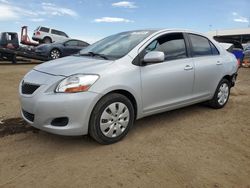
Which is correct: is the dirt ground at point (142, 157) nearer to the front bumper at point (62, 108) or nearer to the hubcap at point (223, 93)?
the front bumper at point (62, 108)

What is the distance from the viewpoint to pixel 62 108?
367 cm

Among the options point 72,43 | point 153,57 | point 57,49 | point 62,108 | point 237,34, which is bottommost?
point 62,108

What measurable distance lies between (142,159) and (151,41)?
188 cm

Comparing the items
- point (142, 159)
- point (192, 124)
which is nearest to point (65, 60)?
point (142, 159)

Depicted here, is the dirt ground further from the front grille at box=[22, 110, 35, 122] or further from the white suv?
the white suv

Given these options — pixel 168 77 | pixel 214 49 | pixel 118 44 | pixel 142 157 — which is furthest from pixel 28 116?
pixel 214 49

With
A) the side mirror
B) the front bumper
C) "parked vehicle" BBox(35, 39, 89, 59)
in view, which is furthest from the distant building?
the front bumper

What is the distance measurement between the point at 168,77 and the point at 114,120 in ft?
3.93

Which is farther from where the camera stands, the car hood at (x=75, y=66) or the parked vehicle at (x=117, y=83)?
the car hood at (x=75, y=66)

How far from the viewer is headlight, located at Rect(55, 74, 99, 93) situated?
3721 millimetres

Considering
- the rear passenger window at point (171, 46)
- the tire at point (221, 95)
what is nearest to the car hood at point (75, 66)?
→ the rear passenger window at point (171, 46)

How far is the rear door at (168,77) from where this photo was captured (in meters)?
4.43

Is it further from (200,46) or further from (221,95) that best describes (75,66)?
(221,95)

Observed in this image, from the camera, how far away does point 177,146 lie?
13.3 ft
